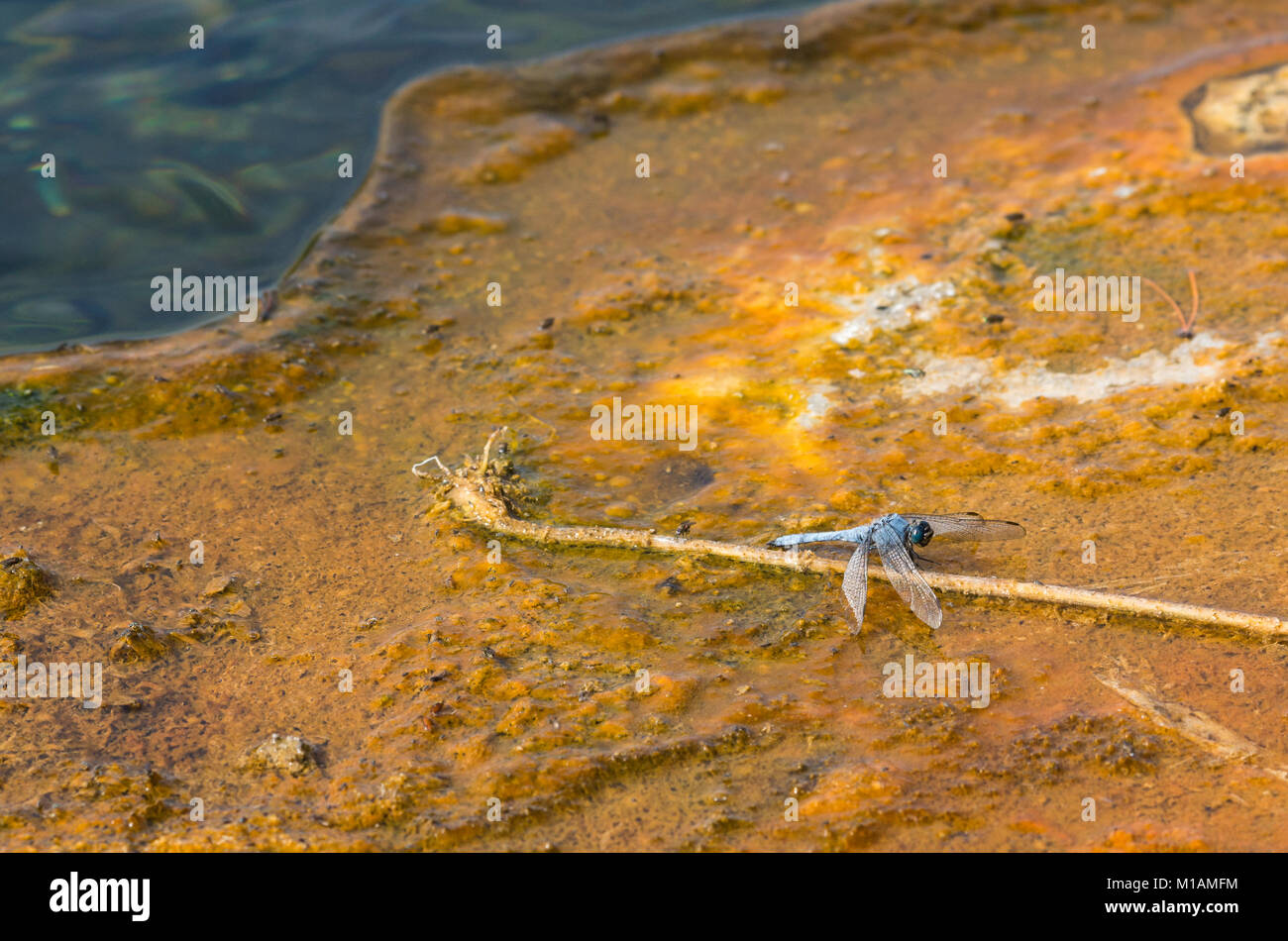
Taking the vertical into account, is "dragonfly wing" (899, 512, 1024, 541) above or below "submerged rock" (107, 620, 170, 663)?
above

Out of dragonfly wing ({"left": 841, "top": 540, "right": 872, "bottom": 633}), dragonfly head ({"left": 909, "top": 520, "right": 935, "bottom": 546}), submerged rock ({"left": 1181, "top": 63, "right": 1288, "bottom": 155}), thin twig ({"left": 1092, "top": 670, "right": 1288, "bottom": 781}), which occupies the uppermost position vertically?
submerged rock ({"left": 1181, "top": 63, "right": 1288, "bottom": 155})

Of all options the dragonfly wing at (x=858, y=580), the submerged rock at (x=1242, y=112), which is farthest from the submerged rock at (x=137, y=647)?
the submerged rock at (x=1242, y=112)

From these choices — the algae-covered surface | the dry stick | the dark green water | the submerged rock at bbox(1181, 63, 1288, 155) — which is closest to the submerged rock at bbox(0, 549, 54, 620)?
the algae-covered surface

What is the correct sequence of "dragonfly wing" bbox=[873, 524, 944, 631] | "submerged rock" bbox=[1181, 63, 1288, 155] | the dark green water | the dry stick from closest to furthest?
the dry stick < "dragonfly wing" bbox=[873, 524, 944, 631] < the dark green water < "submerged rock" bbox=[1181, 63, 1288, 155]

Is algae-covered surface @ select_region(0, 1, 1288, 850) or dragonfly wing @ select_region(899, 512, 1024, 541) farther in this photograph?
dragonfly wing @ select_region(899, 512, 1024, 541)

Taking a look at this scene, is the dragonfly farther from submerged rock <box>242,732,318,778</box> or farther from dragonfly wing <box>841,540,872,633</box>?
submerged rock <box>242,732,318,778</box>
